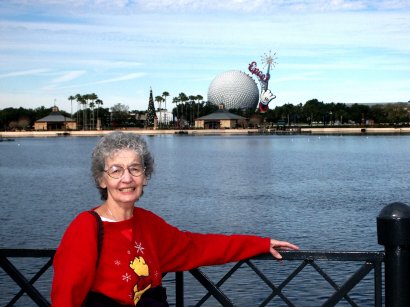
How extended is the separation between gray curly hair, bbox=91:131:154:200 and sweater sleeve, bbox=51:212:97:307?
0.44m

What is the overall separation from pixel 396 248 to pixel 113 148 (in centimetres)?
201

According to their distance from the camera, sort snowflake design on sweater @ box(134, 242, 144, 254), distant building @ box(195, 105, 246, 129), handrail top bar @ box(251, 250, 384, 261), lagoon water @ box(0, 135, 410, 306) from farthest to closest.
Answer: distant building @ box(195, 105, 246, 129) → lagoon water @ box(0, 135, 410, 306) → handrail top bar @ box(251, 250, 384, 261) → snowflake design on sweater @ box(134, 242, 144, 254)

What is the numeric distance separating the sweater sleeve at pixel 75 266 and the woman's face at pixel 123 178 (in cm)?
33

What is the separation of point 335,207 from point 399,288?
28532 mm

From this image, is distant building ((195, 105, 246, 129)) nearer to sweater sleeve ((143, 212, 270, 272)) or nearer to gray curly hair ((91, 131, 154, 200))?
sweater sleeve ((143, 212, 270, 272))

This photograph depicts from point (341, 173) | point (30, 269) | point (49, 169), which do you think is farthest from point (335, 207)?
point (49, 169)

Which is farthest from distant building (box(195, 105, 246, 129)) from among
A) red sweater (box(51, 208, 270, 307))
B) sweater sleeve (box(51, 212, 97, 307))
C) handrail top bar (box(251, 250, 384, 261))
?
sweater sleeve (box(51, 212, 97, 307))

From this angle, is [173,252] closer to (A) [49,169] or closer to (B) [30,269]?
(B) [30,269]

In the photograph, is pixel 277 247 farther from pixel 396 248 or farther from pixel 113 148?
pixel 113 148

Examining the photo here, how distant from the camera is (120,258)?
420cm

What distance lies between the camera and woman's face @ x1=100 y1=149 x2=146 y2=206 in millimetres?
4324

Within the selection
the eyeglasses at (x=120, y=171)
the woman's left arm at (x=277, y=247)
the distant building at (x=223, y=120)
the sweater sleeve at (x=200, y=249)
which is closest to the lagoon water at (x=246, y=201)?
the woman's left arm at (x=277, y=247)

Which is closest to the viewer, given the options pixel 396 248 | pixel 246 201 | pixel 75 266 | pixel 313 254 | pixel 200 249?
pixel 75 266

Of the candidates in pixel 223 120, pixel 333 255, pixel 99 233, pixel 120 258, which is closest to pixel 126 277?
pixel 120 258
